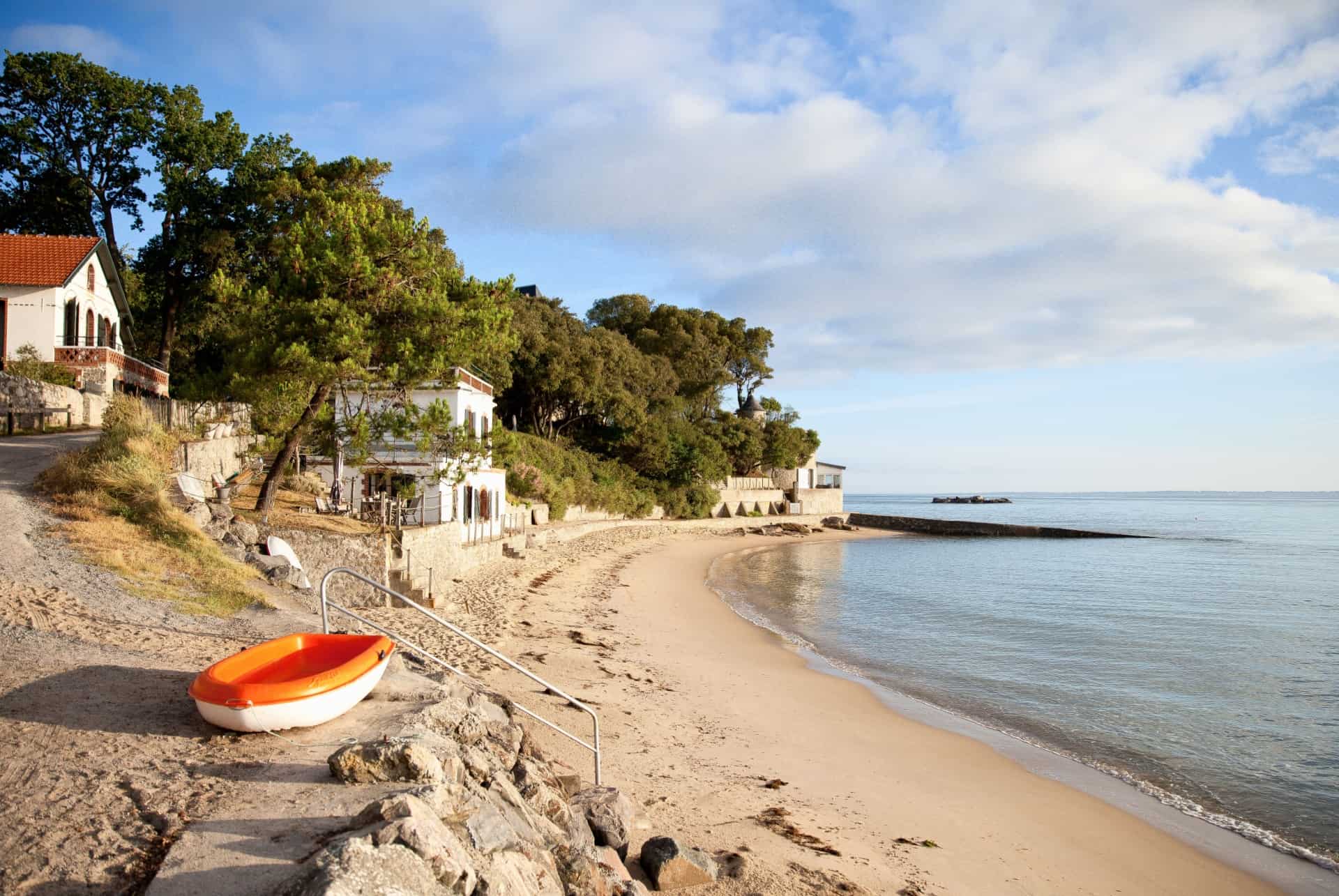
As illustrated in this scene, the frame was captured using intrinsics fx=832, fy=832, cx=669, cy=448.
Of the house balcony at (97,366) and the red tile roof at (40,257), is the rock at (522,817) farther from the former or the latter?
the red tile roof at (40,257)

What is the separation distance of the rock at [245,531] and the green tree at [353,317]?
1.60 meters

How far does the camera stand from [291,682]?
6641 millimetres

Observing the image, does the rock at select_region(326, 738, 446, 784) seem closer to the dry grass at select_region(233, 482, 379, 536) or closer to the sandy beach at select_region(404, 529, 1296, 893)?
the sandy beach at select_region(404, 529, 1296, 893)

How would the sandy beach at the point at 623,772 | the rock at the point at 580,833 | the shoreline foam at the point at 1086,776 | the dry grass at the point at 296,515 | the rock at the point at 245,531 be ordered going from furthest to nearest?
the dry grass at the point at 296,515, the rock at the point at 245,531, the shoreline foam at the point at 1086,776, the rock at the point at 580,833, the sandy beach at the point at 623,772

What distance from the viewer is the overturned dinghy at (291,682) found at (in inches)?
253

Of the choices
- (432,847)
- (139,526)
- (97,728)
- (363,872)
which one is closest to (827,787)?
(432,847)

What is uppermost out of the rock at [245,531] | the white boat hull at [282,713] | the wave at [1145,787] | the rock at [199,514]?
the rock at [199,514]

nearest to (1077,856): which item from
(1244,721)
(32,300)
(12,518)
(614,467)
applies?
(1244,721)

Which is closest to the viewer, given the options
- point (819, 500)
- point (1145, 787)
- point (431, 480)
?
point (1145, 787)

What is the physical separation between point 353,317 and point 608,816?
11.5 meters

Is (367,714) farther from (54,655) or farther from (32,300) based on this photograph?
(32,300)

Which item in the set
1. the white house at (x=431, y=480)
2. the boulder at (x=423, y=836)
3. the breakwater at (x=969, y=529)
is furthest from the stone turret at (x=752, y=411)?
the boulder at (x=423, y=836)

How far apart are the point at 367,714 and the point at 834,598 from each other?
76.2 ft

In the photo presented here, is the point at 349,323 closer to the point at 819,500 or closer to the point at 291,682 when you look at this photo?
the point at 291,682
